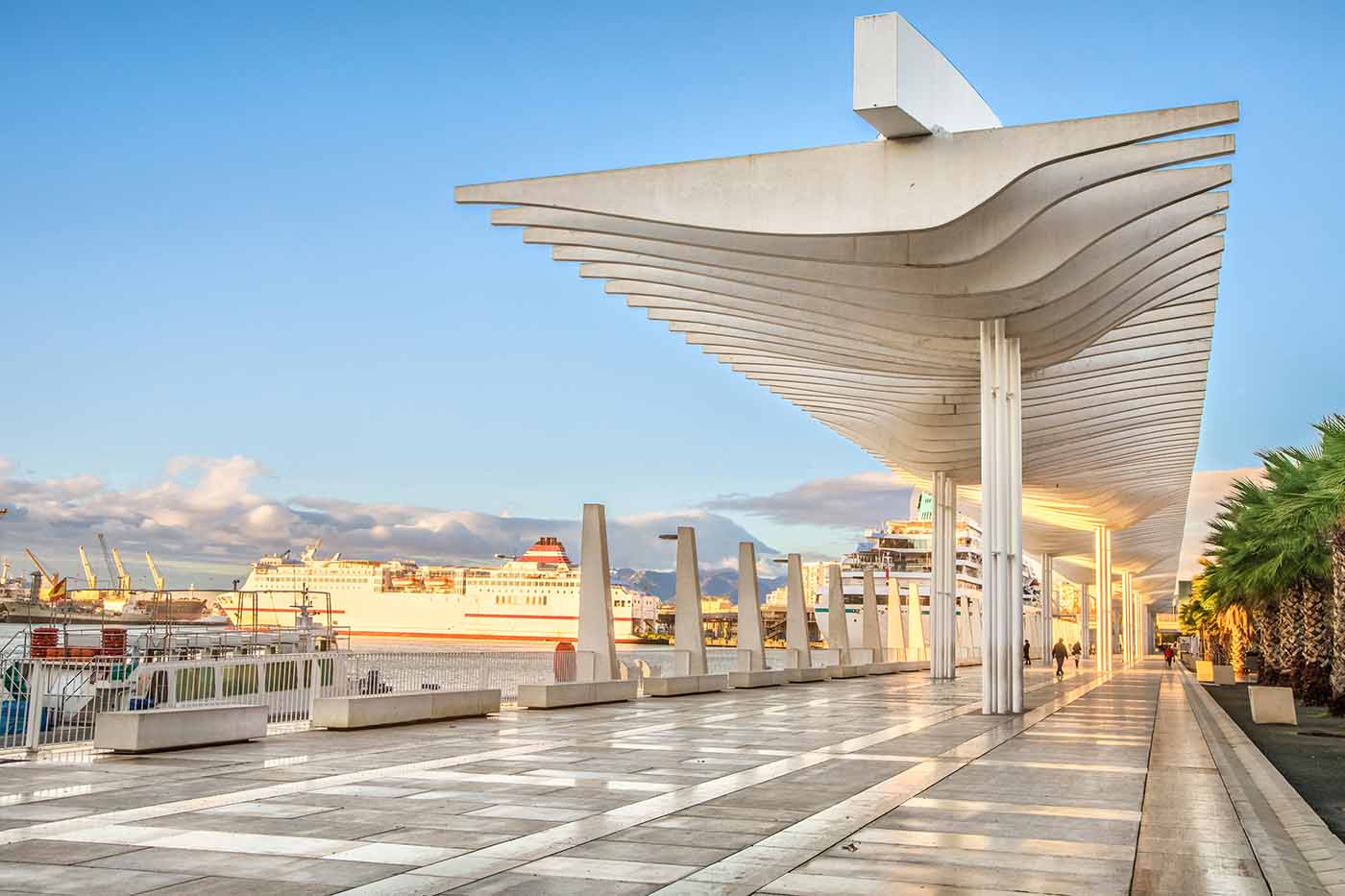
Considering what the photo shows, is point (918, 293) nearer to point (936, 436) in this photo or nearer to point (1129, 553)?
point (936, 436)

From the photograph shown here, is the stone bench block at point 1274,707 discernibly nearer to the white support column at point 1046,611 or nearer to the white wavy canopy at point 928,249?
the white wavy canopy at point 928,249

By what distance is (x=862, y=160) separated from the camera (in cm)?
1889

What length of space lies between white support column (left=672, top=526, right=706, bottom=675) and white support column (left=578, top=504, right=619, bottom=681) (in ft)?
13.0

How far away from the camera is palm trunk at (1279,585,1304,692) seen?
3133 cm

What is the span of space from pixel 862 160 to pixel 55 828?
14642 millimetres

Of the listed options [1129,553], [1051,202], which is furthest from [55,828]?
[1129,553]

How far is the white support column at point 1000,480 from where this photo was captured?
Answer: 78.1ft

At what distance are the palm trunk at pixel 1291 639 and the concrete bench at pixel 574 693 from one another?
58.6ft

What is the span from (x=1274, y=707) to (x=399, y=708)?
579 inches

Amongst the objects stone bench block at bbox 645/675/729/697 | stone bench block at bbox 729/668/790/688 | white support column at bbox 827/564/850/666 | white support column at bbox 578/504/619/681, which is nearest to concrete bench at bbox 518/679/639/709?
white support column at bbox 578/504/619/681

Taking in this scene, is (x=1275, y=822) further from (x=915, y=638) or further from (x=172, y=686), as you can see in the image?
(x=915, y=638)

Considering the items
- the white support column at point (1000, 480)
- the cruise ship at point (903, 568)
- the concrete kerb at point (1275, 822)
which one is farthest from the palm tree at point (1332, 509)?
the cruise ship at point (903, 568)

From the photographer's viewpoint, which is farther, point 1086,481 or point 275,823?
point 1086,481

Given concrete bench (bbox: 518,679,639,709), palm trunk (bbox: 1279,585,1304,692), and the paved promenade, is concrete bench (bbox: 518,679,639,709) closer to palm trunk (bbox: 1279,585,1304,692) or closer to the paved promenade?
the paved promenade
